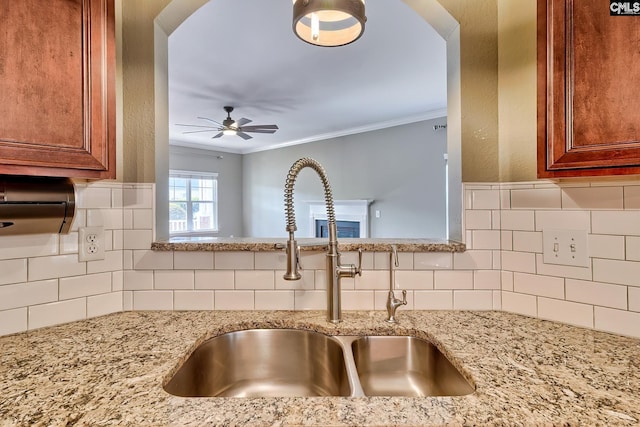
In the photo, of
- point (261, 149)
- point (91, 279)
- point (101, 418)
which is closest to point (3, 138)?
point (91, 279)

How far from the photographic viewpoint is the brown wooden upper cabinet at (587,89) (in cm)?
71

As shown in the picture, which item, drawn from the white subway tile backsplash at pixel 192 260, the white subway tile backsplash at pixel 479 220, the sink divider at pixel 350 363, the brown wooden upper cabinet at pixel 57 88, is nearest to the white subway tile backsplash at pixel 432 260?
the white subway tile backsplash at pixel 479 220

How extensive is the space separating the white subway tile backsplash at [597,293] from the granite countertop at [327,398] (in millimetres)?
89

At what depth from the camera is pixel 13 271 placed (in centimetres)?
92

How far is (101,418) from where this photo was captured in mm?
535

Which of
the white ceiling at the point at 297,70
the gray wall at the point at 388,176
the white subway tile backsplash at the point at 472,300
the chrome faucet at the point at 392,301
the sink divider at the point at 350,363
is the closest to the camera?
the sink divider at the point at 350,363

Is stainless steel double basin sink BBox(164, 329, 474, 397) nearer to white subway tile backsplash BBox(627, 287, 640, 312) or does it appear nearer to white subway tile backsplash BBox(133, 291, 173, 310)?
white subway tile backsplash BBox(133, 291, 173, 310)

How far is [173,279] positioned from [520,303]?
120 cm

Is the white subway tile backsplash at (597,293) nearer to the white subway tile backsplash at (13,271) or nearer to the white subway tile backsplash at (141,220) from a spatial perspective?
the white subway tile backsplash at (141,220)

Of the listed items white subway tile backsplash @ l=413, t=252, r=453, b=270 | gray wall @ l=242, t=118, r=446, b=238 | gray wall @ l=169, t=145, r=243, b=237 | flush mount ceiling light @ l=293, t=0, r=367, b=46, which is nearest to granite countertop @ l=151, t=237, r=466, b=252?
white subway tile backsplash @ l=413, t=252, r=453, b=270

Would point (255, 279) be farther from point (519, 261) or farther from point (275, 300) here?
point (519, 261)

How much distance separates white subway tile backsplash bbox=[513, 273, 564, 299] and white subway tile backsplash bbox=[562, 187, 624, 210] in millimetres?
238

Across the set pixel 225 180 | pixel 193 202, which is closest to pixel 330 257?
pixel 193 202

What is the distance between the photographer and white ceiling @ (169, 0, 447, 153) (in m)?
2.20
